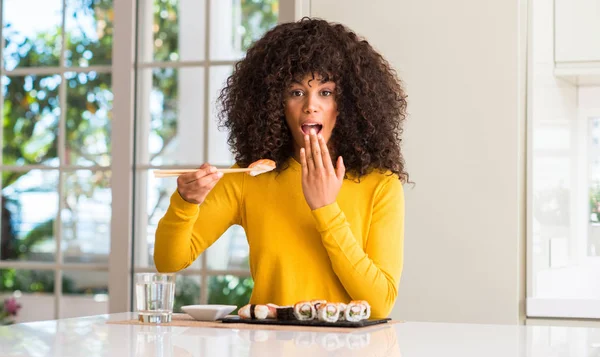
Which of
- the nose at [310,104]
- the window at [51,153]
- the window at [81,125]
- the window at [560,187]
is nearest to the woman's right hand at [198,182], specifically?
the nose at [310,104]

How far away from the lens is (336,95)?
2209 mm

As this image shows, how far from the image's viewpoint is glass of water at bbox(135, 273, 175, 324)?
67.0 inches

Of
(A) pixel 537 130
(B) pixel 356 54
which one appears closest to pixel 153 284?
(B) pixel 356 54

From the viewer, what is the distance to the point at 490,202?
2.75 metres

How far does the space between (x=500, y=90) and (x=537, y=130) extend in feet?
0.59

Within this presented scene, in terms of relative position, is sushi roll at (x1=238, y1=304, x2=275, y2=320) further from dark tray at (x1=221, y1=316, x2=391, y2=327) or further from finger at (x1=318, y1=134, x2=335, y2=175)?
finger at (x1=318, y1=134, x2=335, y2=175)

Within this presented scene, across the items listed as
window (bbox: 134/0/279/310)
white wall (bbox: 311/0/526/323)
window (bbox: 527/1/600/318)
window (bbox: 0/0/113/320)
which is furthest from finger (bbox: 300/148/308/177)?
window (bbox: 0/0/113/320)

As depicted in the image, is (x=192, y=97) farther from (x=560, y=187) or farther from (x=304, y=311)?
(x=304, y=311)

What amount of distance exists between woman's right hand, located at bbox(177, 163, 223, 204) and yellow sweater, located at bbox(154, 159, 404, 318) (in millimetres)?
56

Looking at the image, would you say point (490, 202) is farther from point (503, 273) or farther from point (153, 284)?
point (153, 284)

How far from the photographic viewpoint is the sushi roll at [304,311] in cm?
169

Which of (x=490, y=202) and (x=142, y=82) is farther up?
(x=142, y=82)

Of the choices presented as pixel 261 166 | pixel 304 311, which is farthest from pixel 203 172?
pixel 304 311

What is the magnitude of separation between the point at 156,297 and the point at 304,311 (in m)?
0.28
